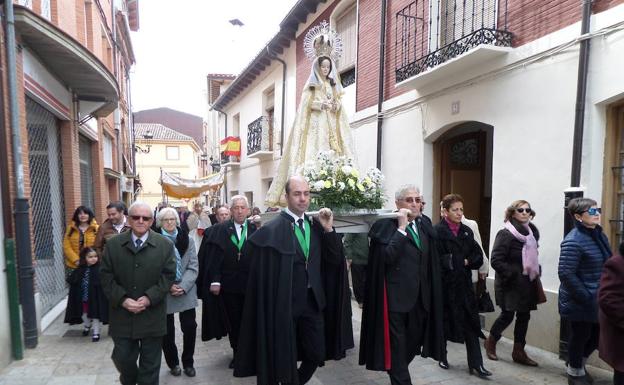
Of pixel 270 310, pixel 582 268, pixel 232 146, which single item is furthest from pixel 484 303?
pixel 232 146

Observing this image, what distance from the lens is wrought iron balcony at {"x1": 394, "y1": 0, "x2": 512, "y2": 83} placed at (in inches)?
223

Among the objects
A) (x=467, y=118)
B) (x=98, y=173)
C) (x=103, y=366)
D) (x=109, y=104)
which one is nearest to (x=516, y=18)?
(x=467, y=118)

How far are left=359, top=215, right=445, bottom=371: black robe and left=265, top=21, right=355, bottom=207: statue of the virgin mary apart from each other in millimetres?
1228

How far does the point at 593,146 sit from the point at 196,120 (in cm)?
5066

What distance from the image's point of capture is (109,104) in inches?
336

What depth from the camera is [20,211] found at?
470 cm

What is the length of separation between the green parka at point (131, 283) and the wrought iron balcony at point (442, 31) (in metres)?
4.91

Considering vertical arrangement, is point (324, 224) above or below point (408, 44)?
below

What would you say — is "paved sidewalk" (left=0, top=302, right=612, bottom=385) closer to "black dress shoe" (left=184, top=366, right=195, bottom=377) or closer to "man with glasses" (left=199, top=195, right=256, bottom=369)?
"black dress shoe" (left=184, top=366, right=195, bottom=377)

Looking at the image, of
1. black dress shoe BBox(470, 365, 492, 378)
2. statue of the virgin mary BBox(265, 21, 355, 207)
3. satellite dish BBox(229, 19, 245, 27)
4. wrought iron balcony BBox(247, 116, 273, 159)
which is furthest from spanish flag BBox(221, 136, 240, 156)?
black dress shoe BBox(470, 365, 492, 378)

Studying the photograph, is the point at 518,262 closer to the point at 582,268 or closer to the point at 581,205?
the point at 582,268

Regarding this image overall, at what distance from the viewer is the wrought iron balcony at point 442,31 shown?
5.67 metres

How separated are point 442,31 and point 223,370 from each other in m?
6.09

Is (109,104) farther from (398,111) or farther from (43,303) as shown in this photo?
(398,111)
